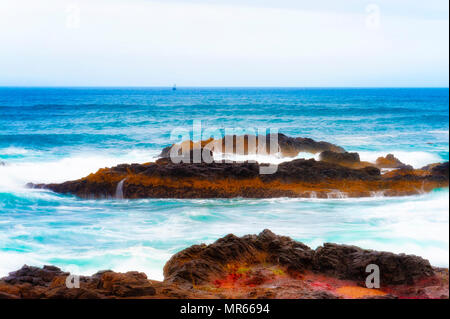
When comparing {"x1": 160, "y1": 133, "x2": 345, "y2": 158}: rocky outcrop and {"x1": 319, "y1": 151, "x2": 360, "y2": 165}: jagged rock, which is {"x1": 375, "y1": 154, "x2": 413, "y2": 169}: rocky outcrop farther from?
{"x1": 160, "y1": 133, "x2": 345, "y2": 158}: rocky outcrop

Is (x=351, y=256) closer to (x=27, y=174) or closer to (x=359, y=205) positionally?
(x=359, y=205)

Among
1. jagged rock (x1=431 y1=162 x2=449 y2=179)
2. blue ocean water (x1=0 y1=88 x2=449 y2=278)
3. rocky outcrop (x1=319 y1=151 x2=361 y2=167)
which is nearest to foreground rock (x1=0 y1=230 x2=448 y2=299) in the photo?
blue ocean water (x1=0 y1=88 x2=449 y2=278)

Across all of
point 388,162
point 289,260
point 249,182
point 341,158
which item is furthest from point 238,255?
point 388,162

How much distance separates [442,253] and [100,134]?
13.7 metres

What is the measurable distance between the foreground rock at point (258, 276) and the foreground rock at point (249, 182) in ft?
12.8

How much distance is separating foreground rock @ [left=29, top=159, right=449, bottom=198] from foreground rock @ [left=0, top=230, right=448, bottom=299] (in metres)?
3.90

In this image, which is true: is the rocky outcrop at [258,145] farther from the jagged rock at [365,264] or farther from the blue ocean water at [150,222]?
the jagged rock at [365,264]

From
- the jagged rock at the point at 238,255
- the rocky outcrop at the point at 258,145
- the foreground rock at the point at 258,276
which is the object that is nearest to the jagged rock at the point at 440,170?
the rocky outcrop at the point at 258,145

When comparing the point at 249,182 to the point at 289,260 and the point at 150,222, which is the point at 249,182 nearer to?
the point at 150,222

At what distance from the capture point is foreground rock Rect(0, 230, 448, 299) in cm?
347

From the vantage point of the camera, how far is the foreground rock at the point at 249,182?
846 cm

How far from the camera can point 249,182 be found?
872 cm

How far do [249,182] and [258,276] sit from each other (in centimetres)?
466
